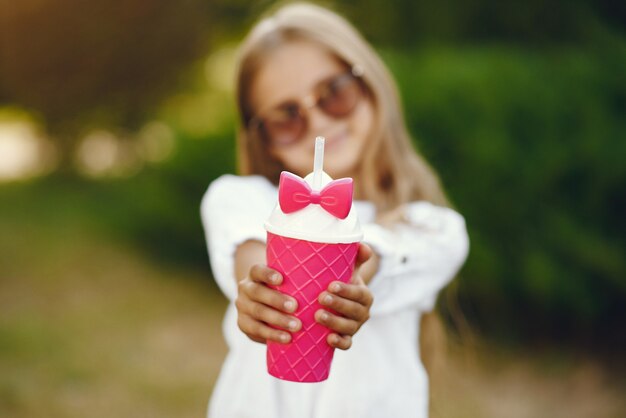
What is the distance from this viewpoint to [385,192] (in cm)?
262

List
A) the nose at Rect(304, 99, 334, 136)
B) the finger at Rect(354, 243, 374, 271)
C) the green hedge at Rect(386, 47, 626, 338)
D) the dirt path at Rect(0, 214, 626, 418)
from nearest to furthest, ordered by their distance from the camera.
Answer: the finger at Rect(354, 243, 374, 271), the nose at Rect(304, 99, 334, 136), the green hedge at Rect(386, 47, 626, 338), the dirt path at Rect(0, 214, 626, 418)

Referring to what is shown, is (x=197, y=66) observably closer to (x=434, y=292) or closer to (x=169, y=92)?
(x=169, y=92)

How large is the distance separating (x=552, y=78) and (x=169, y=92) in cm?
Result: 709

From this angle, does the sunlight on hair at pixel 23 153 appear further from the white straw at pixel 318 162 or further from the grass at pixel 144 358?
the white straw at pixel 318 162

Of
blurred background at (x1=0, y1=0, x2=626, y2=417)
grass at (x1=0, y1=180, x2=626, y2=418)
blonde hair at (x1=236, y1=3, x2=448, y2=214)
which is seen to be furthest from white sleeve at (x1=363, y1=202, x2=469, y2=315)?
blurred background at (x1=0, y1=0, x2=626, y2=417)

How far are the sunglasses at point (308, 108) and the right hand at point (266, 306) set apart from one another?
0.92 m

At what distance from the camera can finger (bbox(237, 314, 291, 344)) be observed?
159cm

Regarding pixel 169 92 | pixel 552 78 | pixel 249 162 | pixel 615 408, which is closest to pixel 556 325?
pixel 615 408

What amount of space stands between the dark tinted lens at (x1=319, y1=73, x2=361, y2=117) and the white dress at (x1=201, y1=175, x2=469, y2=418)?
16.1 inches

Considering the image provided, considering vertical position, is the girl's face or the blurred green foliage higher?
the blurred green foliage

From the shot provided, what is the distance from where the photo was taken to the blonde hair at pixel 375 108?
8.20 ft

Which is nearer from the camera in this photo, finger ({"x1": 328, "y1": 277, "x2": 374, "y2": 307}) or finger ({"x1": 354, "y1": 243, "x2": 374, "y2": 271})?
finger ({"x1": 328, "y1": 277, "x2": 374, "y2": 307})

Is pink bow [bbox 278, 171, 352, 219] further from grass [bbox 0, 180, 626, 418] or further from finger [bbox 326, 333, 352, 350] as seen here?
grass [bbox 0, 180, 626, 418]

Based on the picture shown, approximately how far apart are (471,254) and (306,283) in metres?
3.31
